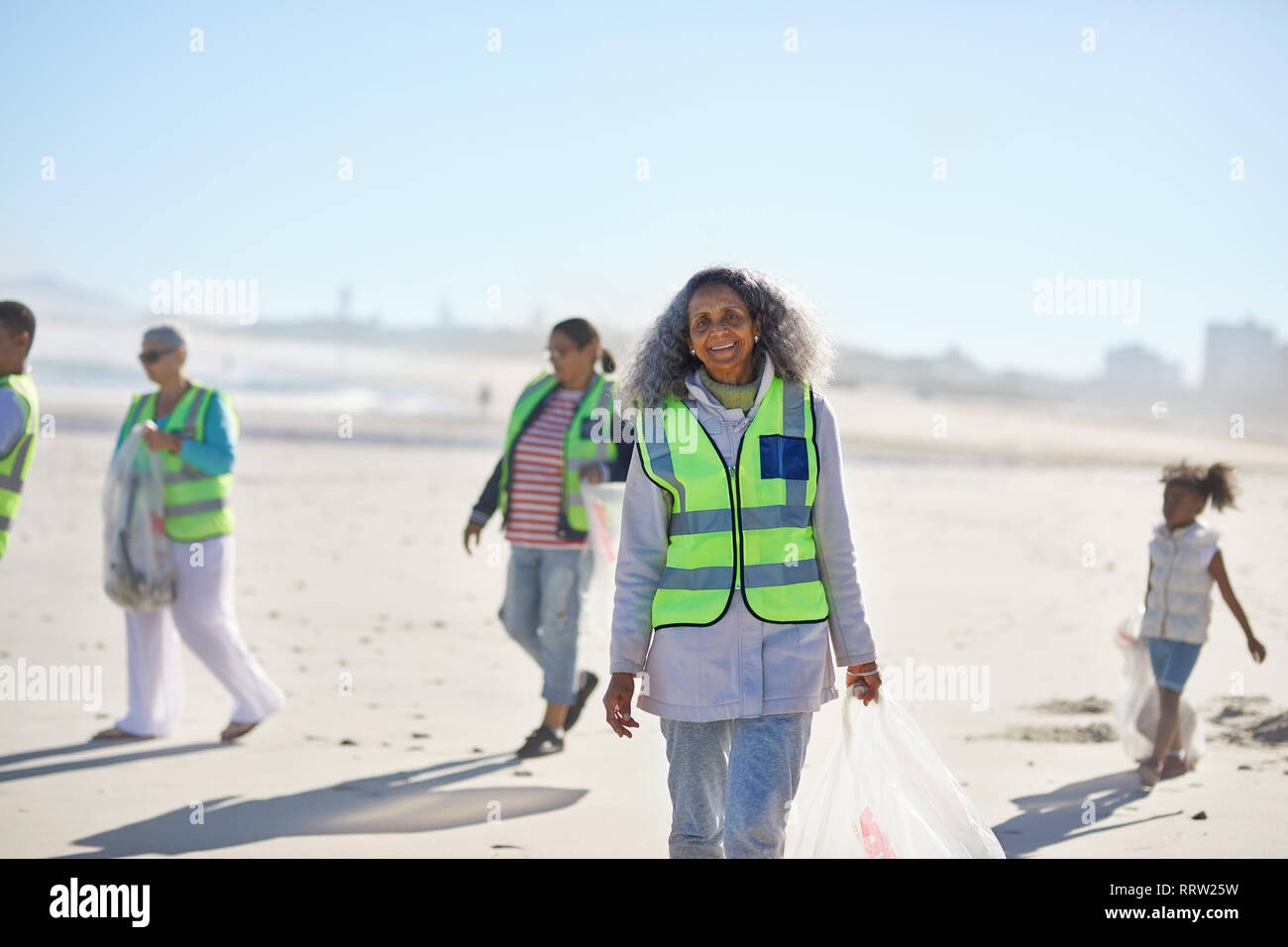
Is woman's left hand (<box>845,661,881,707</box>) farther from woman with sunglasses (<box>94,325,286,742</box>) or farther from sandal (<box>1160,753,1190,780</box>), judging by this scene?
woman with sunglasses (<box>94,325,286,742</box>)

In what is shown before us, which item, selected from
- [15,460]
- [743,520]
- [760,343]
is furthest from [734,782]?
[15,460]

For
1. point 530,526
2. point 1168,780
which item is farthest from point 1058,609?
point 530,526

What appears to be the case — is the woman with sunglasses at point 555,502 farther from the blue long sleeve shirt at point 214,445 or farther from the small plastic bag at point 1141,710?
the small plastic bag at point 1141,710

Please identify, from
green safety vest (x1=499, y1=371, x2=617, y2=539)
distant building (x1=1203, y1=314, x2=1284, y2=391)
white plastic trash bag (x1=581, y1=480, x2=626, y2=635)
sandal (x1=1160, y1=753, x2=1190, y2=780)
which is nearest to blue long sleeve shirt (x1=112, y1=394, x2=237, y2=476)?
green safety vest (x1=499, y1=371, x2=617, y2=539)

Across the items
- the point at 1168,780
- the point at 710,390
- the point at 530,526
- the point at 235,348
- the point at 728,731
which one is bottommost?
the point at 1168,780

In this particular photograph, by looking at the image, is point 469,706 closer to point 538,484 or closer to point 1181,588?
point 538,484

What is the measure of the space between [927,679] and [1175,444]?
118 ft

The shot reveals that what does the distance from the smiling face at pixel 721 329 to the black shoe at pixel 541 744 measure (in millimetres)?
3227

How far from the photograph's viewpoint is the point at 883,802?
3.79m

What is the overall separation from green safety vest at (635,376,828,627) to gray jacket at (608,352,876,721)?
29 millimetres

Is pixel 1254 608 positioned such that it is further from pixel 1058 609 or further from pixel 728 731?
pixel 728 731

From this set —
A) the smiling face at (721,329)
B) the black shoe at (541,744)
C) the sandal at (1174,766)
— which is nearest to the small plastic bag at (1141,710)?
the sandal at (1174,766)

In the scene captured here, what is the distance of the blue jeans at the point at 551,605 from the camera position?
21.5ft
